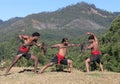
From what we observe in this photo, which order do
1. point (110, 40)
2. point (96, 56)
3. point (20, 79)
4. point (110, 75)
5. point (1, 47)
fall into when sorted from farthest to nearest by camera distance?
point (1, 47) → point (110, 40) → point (96, 56) → point (110, 75) → point (20, 79)

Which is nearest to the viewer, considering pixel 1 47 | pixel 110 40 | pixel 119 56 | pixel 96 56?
pixel 96 56

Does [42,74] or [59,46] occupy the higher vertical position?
[59,46]

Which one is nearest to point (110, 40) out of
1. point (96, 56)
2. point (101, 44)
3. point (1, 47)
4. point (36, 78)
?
point (101, 44)

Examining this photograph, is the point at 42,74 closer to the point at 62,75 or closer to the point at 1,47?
the point at 62,75

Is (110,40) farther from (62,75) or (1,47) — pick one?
(1,47)

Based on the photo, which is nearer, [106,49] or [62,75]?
[62,75]

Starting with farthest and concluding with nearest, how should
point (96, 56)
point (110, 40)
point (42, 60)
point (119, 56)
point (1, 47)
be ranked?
point (1, 47)
point (42, 60)
point (110, 40)
point (119, 56)
point (96, 56)

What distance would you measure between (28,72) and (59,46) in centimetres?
202

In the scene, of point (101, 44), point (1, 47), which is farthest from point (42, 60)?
point (1, 47)

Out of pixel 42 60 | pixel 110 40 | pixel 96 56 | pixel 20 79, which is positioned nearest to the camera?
pixel 20 79

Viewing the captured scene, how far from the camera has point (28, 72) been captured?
61.5 ft

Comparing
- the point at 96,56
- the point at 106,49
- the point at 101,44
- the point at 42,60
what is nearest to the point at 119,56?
the point at 106,49

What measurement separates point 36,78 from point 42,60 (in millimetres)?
54219

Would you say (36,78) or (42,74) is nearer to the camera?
(36,78)
